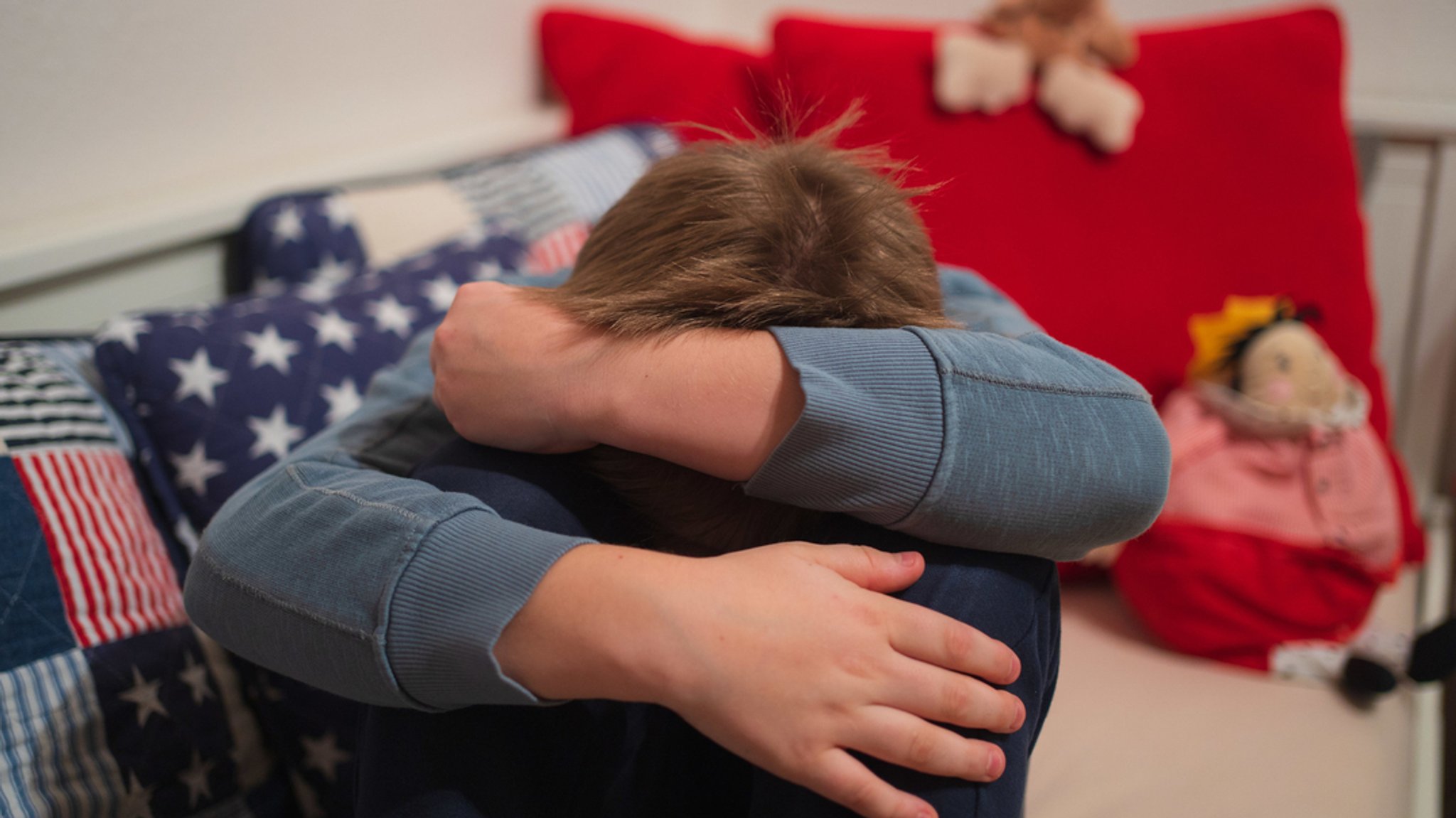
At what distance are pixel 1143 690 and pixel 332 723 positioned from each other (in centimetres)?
76

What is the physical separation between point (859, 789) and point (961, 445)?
0.60 ft

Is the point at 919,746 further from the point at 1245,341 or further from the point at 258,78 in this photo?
the point at 258,78

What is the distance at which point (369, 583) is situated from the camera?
49cm

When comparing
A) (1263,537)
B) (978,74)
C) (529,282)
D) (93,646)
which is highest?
(978,74)

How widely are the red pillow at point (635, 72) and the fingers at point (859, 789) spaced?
3.53 feet

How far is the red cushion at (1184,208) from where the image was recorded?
1157mm

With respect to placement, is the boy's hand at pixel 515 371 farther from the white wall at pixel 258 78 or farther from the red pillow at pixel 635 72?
the red pillow at pixel 635 72

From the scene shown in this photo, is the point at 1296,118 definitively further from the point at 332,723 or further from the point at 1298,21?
the point at 332,723

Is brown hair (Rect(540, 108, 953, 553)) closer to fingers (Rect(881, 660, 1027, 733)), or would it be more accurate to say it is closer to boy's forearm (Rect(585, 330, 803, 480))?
boy's forearm (Rect(585, 330, 803, 480))

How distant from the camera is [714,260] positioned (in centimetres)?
52

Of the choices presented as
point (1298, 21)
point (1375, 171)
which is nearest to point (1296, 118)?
point (1298, 21)

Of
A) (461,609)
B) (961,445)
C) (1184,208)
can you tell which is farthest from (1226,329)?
(461,609)

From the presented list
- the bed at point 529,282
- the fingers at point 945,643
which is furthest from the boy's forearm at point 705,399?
the bed at point 529,282

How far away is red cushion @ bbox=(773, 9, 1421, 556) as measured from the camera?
A: 1.16 meters
